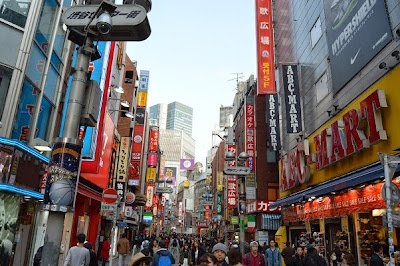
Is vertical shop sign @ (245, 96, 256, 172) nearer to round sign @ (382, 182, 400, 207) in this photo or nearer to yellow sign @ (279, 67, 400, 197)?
yellow sign @ (279, 67, 400, 197)

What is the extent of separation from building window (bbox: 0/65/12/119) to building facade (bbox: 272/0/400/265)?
12.6 meters

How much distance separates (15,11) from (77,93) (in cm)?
937

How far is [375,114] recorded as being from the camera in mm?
12117

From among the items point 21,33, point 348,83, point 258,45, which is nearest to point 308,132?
point 348,83

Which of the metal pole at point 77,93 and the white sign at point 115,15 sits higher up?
the white sign at point 115,15

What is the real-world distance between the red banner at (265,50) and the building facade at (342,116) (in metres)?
1.08

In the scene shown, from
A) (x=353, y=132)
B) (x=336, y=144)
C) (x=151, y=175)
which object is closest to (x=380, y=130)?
(x=353, y=132)

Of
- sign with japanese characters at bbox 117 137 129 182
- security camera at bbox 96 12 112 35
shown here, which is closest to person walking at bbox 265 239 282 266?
security camera at bbox 96 12 112 35

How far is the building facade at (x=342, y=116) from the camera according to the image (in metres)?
12.1

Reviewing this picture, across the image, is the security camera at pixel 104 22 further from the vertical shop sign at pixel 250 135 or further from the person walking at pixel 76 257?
the vertical shop sign at pixel 250 135

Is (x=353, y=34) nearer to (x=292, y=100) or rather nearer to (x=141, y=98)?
(x=292, y=100)

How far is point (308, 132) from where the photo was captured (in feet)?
66.5

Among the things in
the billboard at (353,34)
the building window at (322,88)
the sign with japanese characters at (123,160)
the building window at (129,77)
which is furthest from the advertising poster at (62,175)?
the building window at (129,77)

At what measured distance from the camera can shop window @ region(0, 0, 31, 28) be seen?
467 inches
